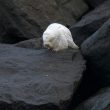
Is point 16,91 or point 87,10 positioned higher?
point 16,91

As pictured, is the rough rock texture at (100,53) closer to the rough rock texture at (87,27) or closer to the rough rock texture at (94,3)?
the rough rock texture at (87,27)

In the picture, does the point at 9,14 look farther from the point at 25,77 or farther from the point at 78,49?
Answer: the point at 25,77

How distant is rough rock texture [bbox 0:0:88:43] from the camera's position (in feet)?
22.4

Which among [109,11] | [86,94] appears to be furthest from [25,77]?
[109,11]

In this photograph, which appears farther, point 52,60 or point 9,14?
point 9,14

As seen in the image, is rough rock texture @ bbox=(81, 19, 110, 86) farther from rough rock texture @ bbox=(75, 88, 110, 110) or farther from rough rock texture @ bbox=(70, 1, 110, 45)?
rough rock texture @ bbox=(70, 1, 110, 45)

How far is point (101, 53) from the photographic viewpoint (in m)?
5.06

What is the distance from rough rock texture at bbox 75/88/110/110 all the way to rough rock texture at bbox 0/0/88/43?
2095mm

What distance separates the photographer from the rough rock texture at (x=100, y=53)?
197 inches

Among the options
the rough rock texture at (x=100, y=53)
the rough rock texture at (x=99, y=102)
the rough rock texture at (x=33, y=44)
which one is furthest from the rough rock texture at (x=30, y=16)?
the rough rock texture at (x=99, y=102)

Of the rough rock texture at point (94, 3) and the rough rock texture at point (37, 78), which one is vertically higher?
the rough rock texture at point (37, 78)

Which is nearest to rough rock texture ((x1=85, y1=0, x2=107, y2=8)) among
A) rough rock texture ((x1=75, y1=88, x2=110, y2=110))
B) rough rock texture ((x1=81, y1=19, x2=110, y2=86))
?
rough rock texture ((x1=81, y1=19, x2=110, y2=86))

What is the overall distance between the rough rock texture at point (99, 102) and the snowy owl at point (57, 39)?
2.70 ft

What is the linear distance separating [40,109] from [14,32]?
8.58ft
